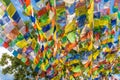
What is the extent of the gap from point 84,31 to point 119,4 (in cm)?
123

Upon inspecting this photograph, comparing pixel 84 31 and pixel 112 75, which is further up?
pixel 112 75

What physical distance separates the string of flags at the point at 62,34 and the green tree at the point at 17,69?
3409mm

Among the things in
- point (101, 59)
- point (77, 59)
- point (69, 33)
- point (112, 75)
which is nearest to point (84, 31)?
point (69, 33)

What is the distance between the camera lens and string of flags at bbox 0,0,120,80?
9.48 meters

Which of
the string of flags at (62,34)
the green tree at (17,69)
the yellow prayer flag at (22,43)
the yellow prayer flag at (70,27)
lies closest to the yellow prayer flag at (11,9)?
the string of flags at (62,34)

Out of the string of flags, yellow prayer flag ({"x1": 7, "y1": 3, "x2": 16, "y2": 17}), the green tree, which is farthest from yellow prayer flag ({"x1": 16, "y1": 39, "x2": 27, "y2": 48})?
the green tree

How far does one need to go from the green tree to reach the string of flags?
134 inches

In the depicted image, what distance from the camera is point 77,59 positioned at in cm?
1300

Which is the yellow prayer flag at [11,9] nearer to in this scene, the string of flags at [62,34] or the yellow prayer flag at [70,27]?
the string of flags at [62,34]

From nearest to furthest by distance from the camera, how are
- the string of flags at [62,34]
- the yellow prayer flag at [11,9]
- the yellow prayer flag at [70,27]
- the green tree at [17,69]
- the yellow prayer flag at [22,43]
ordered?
the yellow prayer flag at [11,9]
the string of flags at [62,34]
the yellow prayer flag at [70,27]
the yellow prayer flag at [22,43]
the green tree at [17,69]

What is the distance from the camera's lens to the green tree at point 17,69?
16.8 meters

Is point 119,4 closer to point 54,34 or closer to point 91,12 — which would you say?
point 91,12

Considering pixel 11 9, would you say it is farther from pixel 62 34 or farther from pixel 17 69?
pixel 17 69

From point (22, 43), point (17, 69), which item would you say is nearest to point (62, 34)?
point (22, 43)
